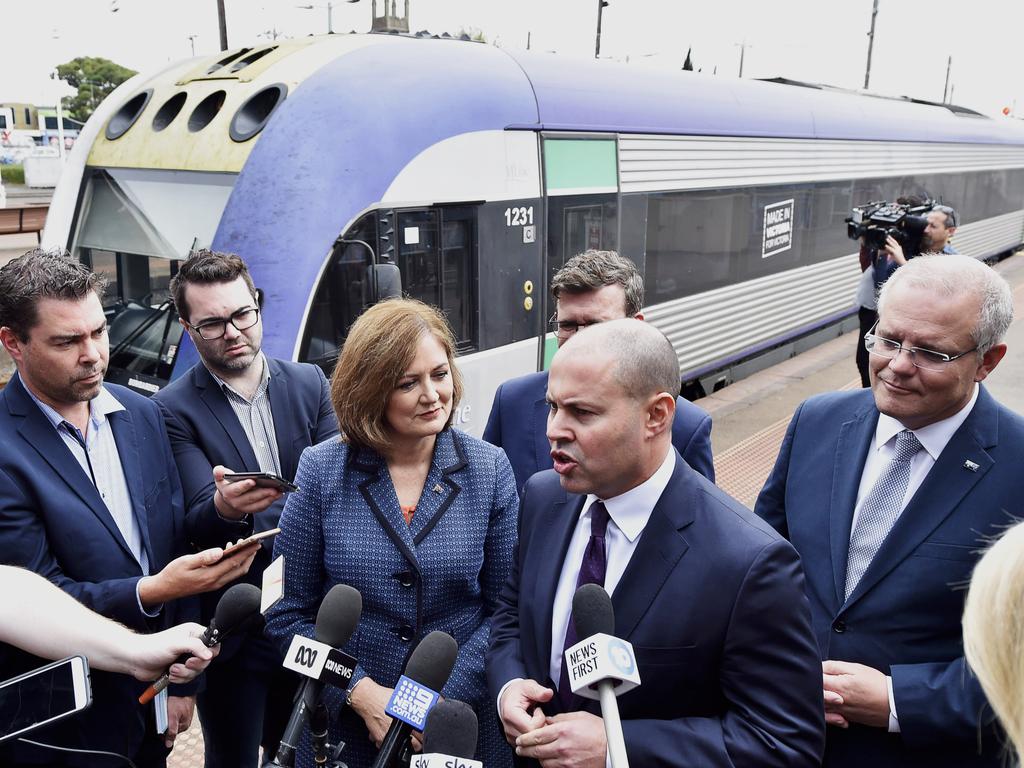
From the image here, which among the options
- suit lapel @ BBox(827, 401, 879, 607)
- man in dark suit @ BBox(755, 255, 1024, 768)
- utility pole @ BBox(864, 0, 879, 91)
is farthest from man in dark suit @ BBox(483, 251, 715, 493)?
utility pole @ BBox(864, 0, 879, 91)

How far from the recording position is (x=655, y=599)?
5.84ft

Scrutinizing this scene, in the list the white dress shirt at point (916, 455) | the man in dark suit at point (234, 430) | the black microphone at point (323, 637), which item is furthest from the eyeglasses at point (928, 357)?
the man in dark suit at point (234, 430)

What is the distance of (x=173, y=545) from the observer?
2.64 metres

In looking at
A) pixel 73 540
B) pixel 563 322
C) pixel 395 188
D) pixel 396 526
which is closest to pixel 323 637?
pixel 396 526

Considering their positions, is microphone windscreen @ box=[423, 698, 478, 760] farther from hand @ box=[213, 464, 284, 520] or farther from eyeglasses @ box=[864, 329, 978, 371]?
eyeglasses @ box=[864, 329, 978, 371]

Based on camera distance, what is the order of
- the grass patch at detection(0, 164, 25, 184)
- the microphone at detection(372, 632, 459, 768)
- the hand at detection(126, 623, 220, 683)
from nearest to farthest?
the microphone at detection(372, 632, 459, 768)
the hand at detection(126, 623, 220, 683)
the grass patch at detection(0, 164, 25, 184)

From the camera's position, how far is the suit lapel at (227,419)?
2883mm

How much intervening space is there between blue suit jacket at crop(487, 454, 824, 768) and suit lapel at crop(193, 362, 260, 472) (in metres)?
1.56

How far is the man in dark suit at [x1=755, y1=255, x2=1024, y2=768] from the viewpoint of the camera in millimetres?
2008

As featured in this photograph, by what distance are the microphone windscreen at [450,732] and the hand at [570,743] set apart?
0.26 meters

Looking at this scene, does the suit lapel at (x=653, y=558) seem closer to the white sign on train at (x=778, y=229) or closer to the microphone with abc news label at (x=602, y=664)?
the microphone with abc news label at (x=602, y=664)

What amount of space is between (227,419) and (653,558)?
1697 millimetres

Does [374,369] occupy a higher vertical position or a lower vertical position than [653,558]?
higher

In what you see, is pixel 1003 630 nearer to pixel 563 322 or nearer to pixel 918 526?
pixel 918 526
